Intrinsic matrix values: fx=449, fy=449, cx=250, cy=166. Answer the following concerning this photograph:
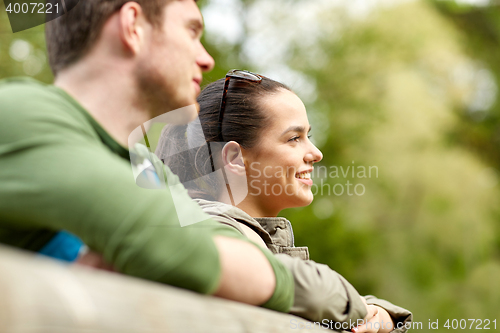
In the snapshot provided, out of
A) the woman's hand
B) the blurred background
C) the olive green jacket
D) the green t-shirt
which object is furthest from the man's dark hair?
the blurred background

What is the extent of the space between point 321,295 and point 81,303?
0.32 metres

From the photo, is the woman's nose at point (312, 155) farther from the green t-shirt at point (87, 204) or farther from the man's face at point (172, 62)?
the green t-shirt at point (87, 204)

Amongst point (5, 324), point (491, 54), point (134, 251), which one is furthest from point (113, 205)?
point (491, 54)

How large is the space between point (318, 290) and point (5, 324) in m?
0.34

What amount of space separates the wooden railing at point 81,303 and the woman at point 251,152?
1.66ft

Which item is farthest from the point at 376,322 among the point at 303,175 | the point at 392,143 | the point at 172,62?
the point at 392,143

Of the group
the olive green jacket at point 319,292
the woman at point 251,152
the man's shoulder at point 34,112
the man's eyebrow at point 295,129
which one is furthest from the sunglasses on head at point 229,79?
the man's shoulder at point 34,112

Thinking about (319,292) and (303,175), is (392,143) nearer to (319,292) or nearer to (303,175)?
(303,175)

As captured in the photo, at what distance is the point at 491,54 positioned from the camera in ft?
14.9

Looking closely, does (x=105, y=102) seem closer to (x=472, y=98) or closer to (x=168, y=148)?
(x=168, y=148)

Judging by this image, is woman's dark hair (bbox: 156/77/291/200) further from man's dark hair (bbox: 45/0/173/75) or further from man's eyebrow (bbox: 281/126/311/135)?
man's dark hair (bbox: 45/0/173/75)

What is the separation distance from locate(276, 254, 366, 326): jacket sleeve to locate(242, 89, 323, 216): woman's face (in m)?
0.35

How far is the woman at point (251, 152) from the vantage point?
2.64 ft

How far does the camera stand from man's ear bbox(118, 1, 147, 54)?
1.44 ft
